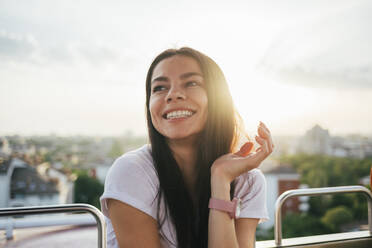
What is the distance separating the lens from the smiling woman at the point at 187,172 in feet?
3.11

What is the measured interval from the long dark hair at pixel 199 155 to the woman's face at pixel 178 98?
0.10ft

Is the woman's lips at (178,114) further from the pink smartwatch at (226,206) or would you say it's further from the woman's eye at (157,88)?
the pink smartwatch at (226,206)

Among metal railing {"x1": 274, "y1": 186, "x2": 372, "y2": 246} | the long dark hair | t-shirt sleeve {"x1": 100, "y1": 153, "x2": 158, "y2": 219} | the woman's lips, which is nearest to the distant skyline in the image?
metal railing {"x1": 274, "y1": 186, "x2": 372, "y2": 246}

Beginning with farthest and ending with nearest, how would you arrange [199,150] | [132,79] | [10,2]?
[132,79] < [10,2] < [199,150]

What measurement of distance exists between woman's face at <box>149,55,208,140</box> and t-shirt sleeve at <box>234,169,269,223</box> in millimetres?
250

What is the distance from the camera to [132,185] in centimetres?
95

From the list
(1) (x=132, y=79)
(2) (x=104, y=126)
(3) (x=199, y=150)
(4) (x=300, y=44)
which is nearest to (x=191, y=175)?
(3) (x=199, y=150)

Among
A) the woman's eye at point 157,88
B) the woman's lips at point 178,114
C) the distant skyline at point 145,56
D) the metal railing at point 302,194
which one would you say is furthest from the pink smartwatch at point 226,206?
the distant skyline at point 145,56

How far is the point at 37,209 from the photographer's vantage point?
1.04m

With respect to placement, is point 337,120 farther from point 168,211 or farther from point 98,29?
point 168,211

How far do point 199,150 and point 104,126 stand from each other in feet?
131

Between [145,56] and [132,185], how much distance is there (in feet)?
95.9

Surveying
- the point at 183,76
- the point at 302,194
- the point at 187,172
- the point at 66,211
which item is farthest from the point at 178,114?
the point at 302,194

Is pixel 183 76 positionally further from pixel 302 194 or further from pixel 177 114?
pixel 302 194
